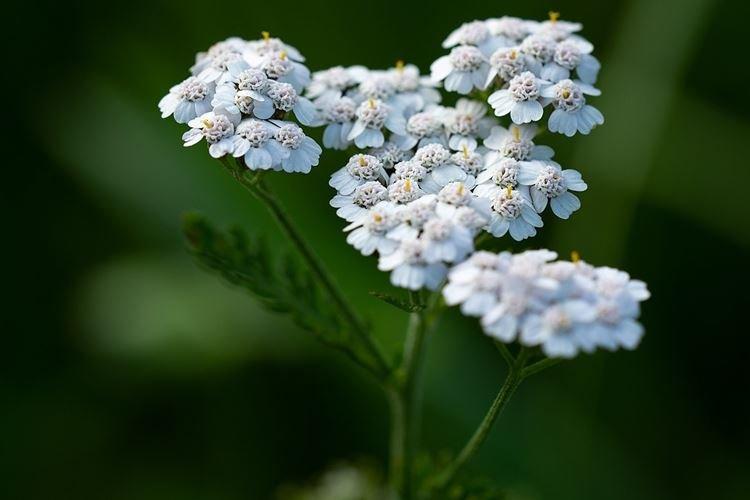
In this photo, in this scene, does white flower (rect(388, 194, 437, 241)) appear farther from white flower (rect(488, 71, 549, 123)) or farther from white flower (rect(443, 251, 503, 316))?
white flower (rect(488, 71, 549, 123))

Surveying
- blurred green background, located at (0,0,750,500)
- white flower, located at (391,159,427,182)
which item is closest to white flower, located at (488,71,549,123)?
white flower, located at (391,159,427,182)

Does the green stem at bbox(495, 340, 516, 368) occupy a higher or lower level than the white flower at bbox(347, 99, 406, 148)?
lower

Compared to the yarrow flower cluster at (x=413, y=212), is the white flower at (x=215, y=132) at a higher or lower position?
higher

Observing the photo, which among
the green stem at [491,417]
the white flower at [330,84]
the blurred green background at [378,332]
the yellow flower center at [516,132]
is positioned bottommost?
the blurred green background at [378,332]

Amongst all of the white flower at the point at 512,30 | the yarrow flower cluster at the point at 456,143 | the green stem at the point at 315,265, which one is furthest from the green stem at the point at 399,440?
the white flower at the point at 512,30

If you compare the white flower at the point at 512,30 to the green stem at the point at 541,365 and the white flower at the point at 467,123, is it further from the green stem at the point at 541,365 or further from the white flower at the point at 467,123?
the green stem at the point at 541,365

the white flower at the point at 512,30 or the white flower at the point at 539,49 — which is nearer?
the white flower at the point at 539,49
